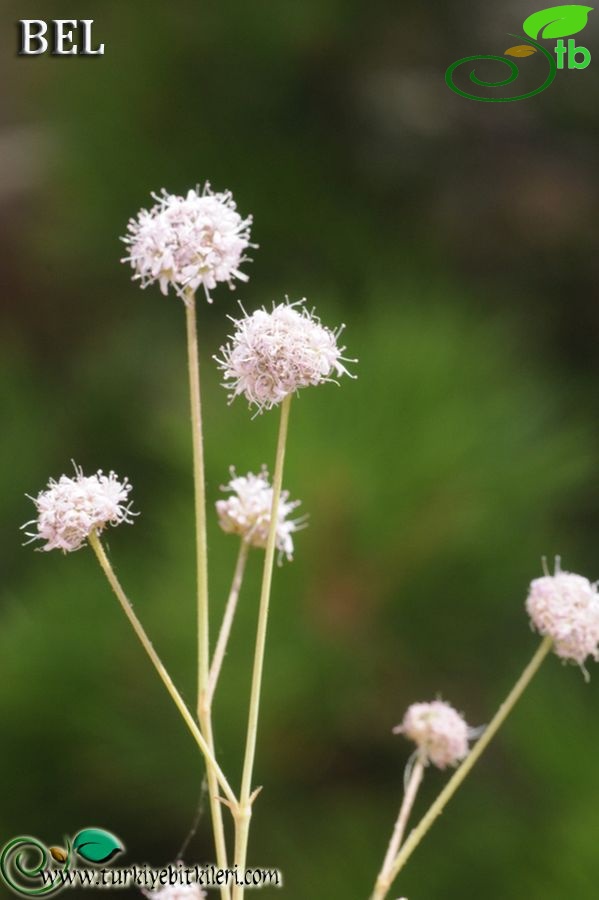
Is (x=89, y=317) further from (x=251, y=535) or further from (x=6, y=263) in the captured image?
(x=251, y=535)

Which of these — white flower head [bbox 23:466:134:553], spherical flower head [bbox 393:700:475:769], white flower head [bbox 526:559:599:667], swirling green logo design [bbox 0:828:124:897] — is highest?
white flower head [bbox 23:466:134:553]

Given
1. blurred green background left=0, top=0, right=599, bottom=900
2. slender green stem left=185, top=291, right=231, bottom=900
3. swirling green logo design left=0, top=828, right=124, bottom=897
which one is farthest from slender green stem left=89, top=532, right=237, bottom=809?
blurred green background left=0, top=0, right=599, bottom=900

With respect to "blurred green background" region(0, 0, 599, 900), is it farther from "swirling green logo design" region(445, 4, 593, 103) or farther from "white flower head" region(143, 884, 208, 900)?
"white flower head" region(143, 884, 208, 900)

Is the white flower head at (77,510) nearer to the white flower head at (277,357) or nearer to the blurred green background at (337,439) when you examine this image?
the white flower head at (277,357)

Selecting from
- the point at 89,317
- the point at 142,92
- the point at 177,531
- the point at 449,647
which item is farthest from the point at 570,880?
the point at 89,317

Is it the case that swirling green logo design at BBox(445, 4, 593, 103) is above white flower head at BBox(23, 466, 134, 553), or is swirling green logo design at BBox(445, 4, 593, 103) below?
above

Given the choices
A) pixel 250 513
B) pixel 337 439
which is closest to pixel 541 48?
pixel 337 439
